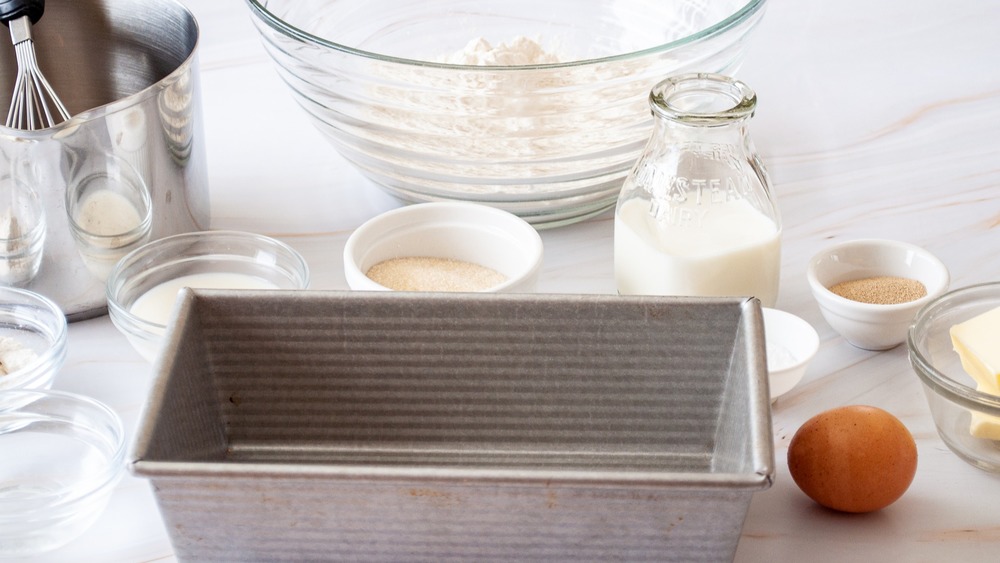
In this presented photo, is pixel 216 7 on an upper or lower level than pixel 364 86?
lower

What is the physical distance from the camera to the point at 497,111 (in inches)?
35.3

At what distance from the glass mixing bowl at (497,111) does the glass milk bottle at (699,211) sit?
8 centimetres

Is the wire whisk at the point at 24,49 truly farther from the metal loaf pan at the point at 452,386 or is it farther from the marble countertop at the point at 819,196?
the metal loaf pan at the point at 452,386

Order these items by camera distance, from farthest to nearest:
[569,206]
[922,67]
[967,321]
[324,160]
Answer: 1. [922,67]
2. [324,160]
3. [569,206]
4. [967,321]

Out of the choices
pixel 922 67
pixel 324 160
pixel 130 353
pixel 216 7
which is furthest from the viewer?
pixel 216 7

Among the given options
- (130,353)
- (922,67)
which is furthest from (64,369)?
(922,67)

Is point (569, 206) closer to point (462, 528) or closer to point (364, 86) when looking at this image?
point (364, 86)

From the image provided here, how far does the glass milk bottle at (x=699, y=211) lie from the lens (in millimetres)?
824

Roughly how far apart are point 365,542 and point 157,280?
39 cm

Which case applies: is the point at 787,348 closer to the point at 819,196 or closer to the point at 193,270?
the point at 819,196

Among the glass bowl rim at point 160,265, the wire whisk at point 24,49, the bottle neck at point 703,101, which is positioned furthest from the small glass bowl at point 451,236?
the wire whisk at point 24,49

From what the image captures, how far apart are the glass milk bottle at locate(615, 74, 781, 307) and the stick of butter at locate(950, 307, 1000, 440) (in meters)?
0.15

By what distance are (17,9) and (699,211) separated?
59cm

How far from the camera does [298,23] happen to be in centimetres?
114
